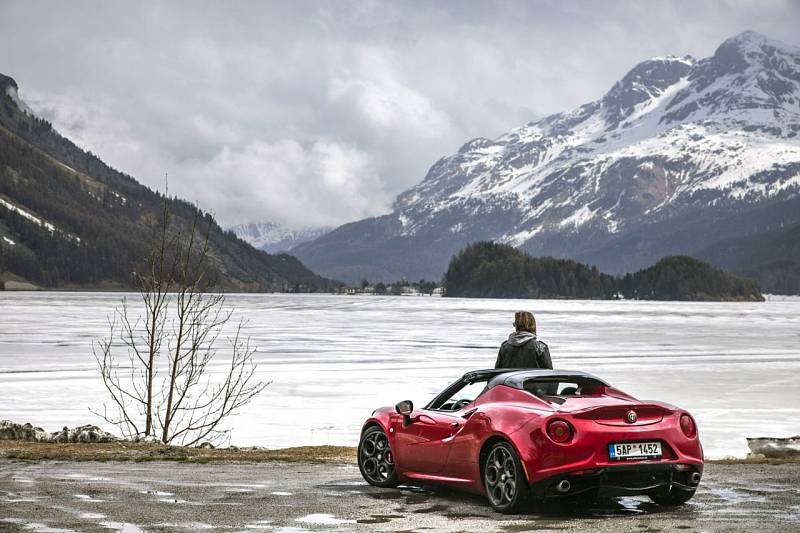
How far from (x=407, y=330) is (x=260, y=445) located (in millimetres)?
62410

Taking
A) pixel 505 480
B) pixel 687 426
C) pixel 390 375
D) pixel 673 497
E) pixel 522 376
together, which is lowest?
pixel 390 375

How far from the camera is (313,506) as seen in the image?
12.1 m

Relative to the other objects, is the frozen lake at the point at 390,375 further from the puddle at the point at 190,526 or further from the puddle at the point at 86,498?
the puddle at the point at 190,526

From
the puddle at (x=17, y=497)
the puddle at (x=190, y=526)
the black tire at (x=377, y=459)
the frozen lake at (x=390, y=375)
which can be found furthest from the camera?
the frozen lake at (x=390, y=375)

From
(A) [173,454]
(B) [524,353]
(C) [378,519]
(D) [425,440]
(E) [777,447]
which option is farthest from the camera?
(E) [777,447]

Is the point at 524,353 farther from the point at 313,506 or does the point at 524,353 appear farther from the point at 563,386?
the point at 313,506

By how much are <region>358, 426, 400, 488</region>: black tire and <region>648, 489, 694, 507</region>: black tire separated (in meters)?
3.26

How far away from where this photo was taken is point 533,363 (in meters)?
14.2

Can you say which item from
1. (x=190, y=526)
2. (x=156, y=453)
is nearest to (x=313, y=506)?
(x=190, y=526)

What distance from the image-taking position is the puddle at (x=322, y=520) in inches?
431

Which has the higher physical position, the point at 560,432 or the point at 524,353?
the point at 524,353

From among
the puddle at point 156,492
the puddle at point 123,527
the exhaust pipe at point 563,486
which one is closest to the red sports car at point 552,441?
the exhaust pipe at point 563,486

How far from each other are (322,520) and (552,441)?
249cm

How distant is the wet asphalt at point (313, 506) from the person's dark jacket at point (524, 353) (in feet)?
6.45
